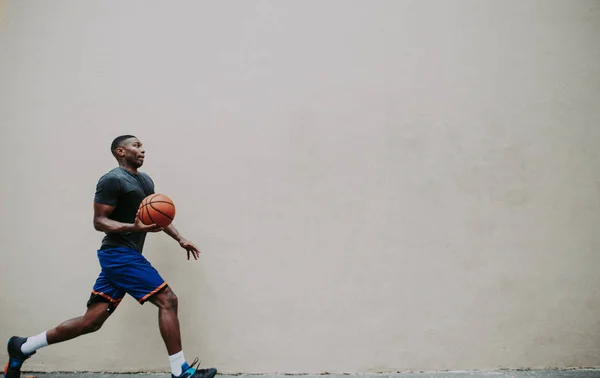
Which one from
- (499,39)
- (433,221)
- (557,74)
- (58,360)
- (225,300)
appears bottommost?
(58,360)

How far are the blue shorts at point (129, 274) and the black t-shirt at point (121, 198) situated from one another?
71 millimetres

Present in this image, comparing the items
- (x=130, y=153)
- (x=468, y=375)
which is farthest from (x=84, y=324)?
(x=468, y=375)

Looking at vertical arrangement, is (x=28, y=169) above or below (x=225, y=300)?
above

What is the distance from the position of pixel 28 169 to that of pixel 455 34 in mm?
3750

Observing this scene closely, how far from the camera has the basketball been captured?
2.93 meters

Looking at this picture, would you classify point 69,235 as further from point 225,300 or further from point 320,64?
point 320,64

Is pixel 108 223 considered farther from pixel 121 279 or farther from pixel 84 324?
pixel 84 324

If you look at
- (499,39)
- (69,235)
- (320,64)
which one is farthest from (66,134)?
(499,39)

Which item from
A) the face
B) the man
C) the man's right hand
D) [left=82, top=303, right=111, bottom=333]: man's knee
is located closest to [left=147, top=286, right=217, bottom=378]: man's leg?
the man

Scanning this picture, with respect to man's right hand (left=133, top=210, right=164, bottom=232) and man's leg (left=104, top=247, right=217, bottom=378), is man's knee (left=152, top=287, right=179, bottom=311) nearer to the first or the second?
man's leg (left=104, top=247, right=217, bottom=378)

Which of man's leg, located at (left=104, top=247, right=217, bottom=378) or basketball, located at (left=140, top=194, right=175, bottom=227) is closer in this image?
basketball, located at (left=140, top=194, right=175, bottom=227)

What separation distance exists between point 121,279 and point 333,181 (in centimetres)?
174

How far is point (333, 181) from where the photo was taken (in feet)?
12.0

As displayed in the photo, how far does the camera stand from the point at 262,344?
3629 millimetres
